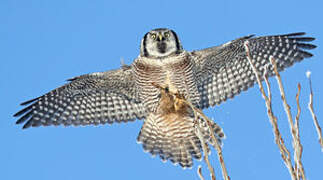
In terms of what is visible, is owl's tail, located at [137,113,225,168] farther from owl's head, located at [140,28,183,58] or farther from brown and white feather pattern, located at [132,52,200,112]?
owl's head, located at [140,28,183,58]

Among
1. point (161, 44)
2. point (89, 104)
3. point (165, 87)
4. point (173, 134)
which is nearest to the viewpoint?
point (165, 87)

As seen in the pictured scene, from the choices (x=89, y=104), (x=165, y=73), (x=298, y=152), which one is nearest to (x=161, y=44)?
(x=165, y=73)

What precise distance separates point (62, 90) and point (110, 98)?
0.76 meters

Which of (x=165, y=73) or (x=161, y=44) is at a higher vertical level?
(x=161, y=44)

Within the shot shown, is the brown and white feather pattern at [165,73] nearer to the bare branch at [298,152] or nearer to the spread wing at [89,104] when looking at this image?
the spread wing at [89,104]

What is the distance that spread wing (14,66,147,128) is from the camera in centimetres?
695

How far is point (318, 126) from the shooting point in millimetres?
1909

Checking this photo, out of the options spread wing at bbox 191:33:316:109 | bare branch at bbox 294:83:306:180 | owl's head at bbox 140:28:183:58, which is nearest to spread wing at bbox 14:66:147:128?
owl's head at bbox 140:28:183:58

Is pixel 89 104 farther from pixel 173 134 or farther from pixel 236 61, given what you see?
pixel 236 61

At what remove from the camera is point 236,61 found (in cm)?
683

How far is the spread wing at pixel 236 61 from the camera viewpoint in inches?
251

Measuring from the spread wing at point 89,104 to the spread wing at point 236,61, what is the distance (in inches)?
41.6

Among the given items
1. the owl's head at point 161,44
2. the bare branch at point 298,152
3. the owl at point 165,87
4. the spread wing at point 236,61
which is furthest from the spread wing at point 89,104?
the bare branch at point 298,152

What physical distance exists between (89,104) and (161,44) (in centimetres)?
178
